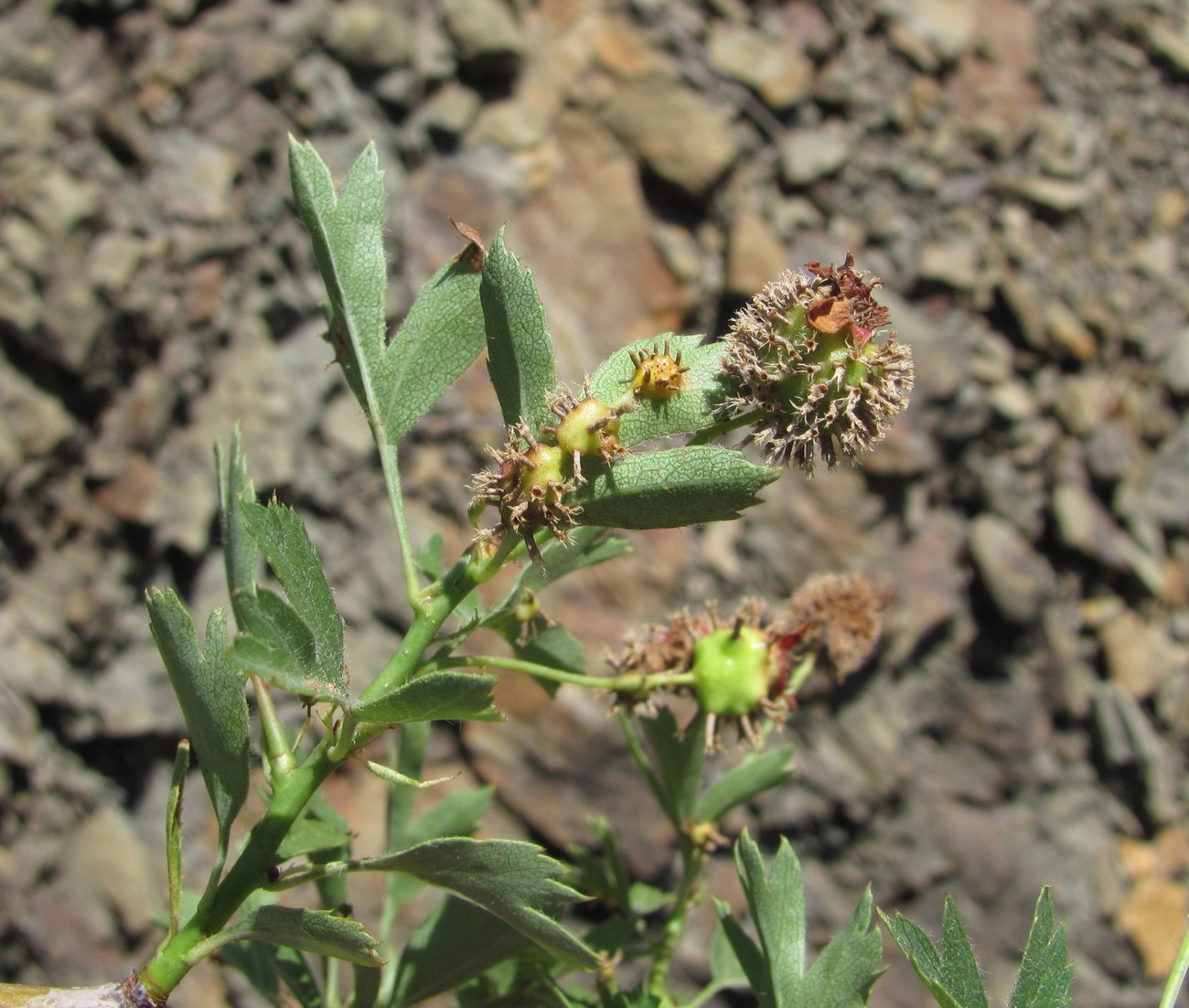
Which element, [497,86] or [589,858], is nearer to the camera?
[589,858]

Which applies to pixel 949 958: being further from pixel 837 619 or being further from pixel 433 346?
pixel 433 346

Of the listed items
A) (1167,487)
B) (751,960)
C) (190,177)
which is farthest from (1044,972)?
(1167,487)

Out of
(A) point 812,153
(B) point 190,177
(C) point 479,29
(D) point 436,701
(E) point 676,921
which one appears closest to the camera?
(D) point 436,701

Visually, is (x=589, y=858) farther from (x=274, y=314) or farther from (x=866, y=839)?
(x=866, y=839)

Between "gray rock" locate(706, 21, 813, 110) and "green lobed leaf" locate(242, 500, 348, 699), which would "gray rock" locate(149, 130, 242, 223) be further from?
"green lobed leaf" locate(242, 500, 348, 699)

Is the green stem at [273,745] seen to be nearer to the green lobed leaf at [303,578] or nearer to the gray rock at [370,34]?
the green lobed leaf at [303,578]

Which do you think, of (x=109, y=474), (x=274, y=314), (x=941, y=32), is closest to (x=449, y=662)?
(x=109, y=474)

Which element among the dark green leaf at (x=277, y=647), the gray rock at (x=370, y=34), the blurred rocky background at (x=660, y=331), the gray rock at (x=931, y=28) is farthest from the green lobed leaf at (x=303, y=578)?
the gray rock at (x=931, y=28)

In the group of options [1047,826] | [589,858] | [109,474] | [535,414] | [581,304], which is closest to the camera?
[535,414]
